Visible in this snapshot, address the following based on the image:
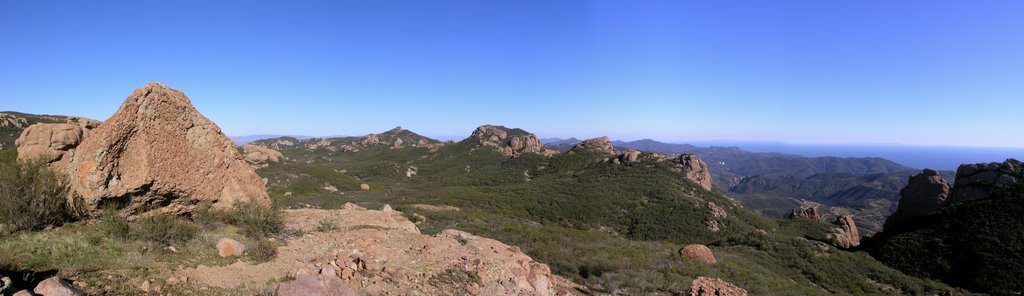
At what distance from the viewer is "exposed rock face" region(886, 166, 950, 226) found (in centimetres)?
5816

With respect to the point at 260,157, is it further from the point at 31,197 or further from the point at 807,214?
the point at 807,214

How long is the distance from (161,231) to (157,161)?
2.82 meters

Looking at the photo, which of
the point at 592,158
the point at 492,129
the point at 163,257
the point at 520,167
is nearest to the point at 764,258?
the point at 163,257

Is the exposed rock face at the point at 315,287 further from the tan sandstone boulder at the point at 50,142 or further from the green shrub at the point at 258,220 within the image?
the tan sandstone boulder at the point at 50,142

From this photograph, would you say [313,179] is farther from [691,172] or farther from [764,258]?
[691,172]

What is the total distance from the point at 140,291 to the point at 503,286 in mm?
6709

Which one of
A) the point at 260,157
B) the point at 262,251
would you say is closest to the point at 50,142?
the point at 262,251

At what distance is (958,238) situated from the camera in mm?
40531

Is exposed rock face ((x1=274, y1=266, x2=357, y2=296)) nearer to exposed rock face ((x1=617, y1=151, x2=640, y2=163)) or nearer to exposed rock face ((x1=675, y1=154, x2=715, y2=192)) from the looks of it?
exposed rock face ((x1=675, y1=154, x2=715, y2=192))

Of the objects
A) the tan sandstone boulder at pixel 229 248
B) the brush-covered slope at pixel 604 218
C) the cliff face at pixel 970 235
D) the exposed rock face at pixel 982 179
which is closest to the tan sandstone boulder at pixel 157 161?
the brush-covered slope at pixel 604 218

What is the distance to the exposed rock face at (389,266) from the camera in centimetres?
751

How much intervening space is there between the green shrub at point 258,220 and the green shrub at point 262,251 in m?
1.07

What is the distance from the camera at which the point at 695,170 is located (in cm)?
8781

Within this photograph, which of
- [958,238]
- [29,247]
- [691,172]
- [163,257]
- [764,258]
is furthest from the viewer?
[691,172]
